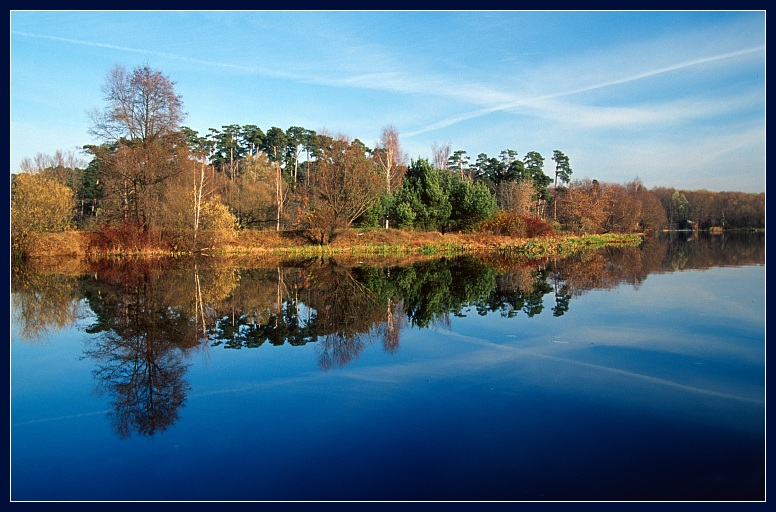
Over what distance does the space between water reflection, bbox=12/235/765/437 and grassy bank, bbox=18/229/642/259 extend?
5.36 meters

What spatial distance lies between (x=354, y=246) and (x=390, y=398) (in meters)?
25.3

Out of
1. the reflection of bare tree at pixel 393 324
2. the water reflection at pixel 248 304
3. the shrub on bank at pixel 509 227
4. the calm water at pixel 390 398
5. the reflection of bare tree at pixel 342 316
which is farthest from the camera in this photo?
the shrub on bank at pixel 509 227

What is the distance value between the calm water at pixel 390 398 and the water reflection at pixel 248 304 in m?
0.09

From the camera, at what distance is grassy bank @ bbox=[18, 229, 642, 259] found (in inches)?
1152

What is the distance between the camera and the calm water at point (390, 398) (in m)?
4.96

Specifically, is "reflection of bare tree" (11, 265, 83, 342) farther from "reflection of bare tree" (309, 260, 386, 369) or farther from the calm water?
"reflection of bare tree" (309, 260, 386, 369)

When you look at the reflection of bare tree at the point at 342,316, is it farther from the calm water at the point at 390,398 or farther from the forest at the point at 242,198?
the forest at the point at 242,198

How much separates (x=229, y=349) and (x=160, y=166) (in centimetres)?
2334

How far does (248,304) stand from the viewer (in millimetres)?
14062

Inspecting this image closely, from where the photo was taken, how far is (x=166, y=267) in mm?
23234

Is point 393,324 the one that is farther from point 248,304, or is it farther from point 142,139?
point 142,139

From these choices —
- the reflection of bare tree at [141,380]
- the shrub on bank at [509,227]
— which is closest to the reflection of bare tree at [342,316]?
the reflection of bare tree at [141,380]

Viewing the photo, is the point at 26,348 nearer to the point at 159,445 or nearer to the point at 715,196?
the point at 159,445

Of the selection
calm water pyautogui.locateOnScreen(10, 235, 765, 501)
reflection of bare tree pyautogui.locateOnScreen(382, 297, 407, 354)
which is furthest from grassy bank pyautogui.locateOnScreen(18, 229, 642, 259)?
reflection of bare tree pyautogui.locateOnScreen(382, 297, 407, 354)
